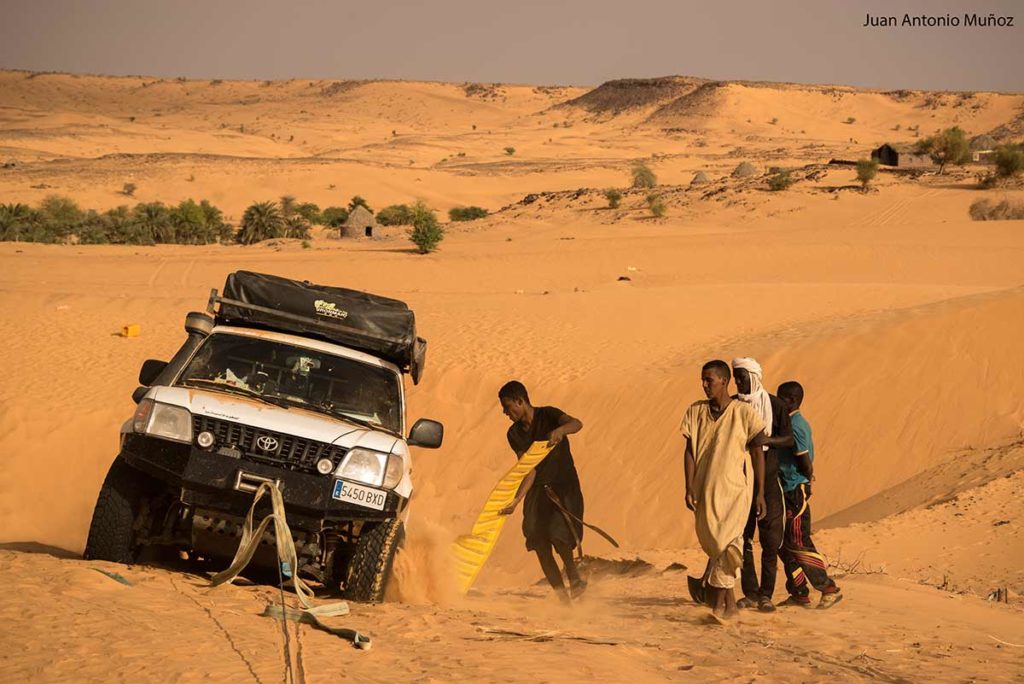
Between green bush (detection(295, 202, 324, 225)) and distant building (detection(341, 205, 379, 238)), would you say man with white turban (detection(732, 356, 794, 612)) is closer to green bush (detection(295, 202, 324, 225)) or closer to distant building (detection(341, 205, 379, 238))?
distant building (detection(341, 205, 379, 238))

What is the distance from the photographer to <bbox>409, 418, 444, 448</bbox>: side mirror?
6.95m

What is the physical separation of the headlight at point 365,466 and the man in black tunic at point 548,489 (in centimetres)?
145

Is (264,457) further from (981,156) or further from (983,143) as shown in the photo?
(983,143)

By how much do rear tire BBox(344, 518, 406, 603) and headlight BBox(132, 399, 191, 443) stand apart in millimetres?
1085

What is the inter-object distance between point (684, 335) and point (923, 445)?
6.28 metres

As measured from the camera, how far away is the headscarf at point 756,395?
7043 mm

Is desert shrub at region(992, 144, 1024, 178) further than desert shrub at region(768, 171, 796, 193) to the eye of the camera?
No

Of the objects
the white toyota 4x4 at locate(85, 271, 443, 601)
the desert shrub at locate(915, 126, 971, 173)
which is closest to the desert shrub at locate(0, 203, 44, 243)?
the desert shrub at locate(915, 126, 971, 173)

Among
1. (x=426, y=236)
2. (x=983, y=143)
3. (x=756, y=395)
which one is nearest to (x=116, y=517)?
(x=756, y=395)

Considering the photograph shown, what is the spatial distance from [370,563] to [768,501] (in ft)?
8.35

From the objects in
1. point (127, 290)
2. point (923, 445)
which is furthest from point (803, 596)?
point (127, 290)

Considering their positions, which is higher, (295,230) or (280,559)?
(295,230)

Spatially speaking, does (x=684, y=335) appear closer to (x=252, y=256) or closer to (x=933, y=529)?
(x=933, y=529)

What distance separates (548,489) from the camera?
7.89 meters
